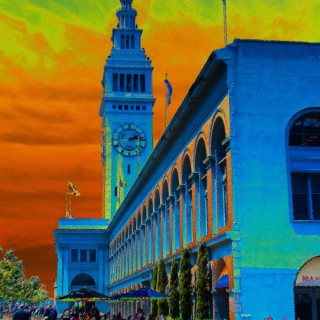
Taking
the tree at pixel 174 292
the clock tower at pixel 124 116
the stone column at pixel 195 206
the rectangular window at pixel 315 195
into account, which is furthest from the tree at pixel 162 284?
the clock tower at pixel 124 116

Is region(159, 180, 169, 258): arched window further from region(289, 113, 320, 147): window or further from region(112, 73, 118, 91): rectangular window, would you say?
region(112, 73, 118, 91): rectangular window

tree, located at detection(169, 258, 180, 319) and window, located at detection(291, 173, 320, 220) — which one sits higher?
window, located at detection(291, 173, 320, 220)

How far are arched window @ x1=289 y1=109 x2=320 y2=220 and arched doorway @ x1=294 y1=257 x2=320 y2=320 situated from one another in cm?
228

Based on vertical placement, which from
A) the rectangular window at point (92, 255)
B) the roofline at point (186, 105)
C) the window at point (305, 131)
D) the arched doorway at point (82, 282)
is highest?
the roofline at point (186, 105)

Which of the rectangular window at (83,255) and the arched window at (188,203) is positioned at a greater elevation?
the rectangular window at (83,255)

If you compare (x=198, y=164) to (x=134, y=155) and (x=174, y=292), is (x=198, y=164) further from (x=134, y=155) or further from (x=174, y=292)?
(x=134, y=155)

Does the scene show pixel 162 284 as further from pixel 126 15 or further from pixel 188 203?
pixel 126 15

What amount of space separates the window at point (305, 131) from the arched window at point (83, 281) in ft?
278

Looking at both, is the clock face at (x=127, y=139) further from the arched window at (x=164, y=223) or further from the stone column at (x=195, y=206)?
the stone column at (x=195, y=206)

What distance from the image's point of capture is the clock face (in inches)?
4505

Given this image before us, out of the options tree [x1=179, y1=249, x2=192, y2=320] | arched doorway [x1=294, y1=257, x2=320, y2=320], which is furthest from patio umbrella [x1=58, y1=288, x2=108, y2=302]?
arched doorway [x1=294, y1=257, x2=320, y2=320]

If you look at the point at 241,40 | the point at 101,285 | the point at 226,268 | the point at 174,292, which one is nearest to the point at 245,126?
the point at 241,40

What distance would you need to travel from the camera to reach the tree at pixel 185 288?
38062 millimetres

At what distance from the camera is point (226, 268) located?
31.1 m
